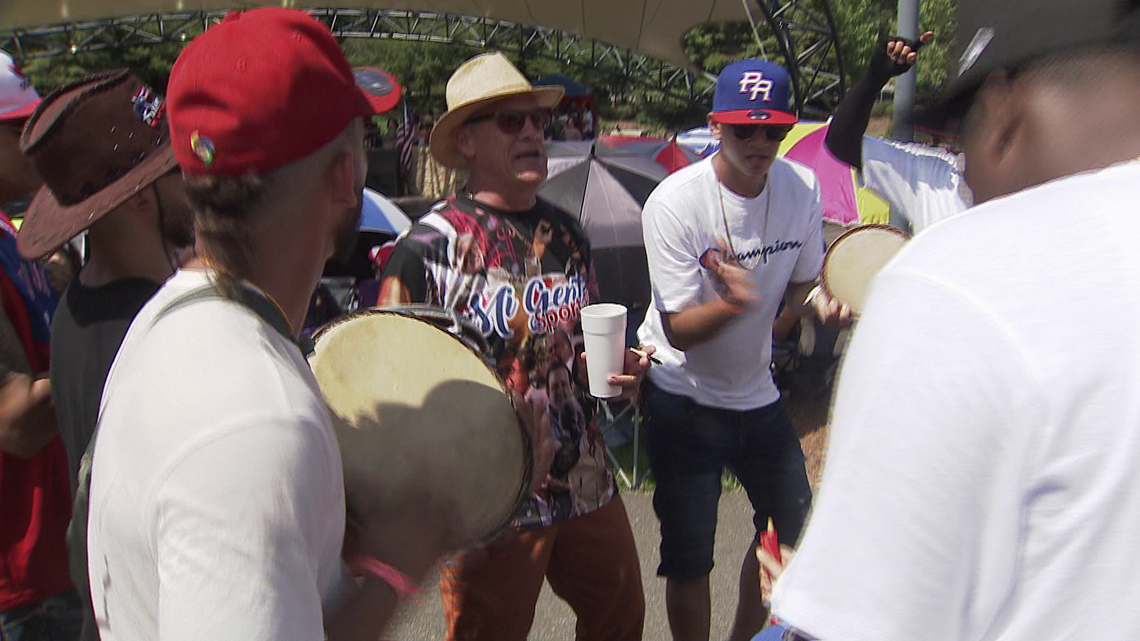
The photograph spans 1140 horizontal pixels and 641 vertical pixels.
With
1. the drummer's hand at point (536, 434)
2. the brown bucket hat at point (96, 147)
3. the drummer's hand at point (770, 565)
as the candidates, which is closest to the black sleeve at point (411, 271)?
the brown bucket hat at point (96, 147)

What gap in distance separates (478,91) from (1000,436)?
2127 mm

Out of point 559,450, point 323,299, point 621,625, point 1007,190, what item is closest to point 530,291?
point 559,450

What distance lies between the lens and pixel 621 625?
2627mm

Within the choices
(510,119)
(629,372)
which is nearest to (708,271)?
(629,372)

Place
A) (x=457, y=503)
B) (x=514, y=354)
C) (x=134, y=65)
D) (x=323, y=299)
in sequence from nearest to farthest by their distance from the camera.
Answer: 1. (x=457, y=503)
2. (x=514, y=354)
3. (x=323, y=299)
4. (x=134, y=65)

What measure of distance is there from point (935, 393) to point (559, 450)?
178 cm

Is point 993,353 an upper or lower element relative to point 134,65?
upper

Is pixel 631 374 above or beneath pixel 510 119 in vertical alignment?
beneath

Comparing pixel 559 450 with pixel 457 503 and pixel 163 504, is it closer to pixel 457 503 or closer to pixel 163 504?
pixel 457 503

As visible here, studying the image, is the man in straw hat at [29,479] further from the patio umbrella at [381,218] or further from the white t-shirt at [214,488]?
the patio umbrella at [381,218]

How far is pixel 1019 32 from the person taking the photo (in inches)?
32.1

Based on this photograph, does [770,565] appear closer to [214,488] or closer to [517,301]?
[214,488]

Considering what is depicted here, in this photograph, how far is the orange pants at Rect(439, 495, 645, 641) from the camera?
2414mm

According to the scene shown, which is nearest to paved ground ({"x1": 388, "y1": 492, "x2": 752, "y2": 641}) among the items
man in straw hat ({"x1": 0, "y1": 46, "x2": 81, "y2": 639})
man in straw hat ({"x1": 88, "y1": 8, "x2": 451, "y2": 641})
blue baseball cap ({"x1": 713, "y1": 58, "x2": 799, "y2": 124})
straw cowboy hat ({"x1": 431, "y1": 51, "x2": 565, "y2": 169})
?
man in straw hat ({"x1": 0, "y1": 46, "x2": 81, "y2": 639})
